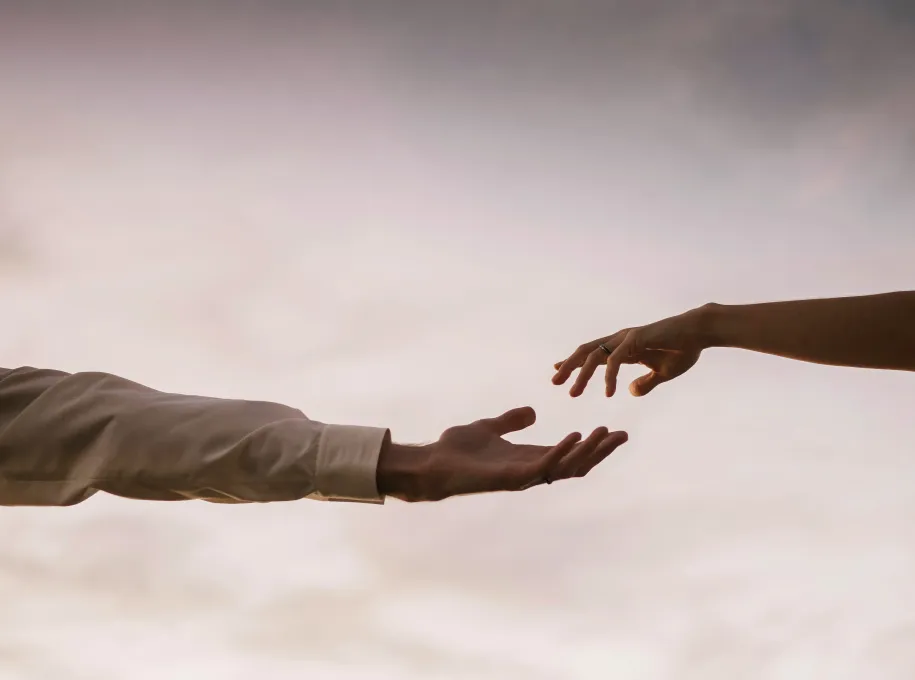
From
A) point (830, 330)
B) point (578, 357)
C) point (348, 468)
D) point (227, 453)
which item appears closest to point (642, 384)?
point (578, 357)

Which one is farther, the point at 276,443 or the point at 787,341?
the point at 787,341

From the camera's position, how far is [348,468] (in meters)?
1.88

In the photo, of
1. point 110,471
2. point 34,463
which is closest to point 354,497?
point 110,471

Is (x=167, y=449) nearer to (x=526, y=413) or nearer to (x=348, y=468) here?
(x=348, y=468)

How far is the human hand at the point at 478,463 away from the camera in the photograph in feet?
6.06

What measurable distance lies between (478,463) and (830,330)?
1808mm

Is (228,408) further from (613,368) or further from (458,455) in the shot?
(613,368)

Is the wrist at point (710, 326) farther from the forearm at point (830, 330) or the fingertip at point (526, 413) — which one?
the fingertip at point (526, 413)

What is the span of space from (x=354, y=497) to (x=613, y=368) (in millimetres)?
1209

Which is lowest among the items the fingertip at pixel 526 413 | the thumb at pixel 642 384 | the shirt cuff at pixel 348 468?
the shirt cuff at pixel 348 468

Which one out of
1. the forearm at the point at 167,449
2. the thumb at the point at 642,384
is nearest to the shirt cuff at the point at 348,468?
the forearm at the point at 167,449

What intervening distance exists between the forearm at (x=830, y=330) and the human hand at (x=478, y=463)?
149 cm

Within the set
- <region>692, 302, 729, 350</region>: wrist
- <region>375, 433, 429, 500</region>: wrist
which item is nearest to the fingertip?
<region>375, 433, 429, 500</region>: wrist

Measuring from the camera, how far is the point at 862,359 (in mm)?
3129
